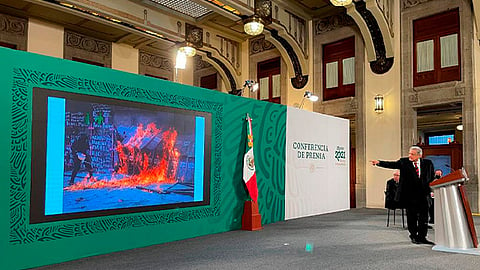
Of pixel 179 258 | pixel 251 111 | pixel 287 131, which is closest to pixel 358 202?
pixel 287 131

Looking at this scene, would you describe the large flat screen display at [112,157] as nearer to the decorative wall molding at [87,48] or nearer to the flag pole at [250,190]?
the flag pole at [250,190]

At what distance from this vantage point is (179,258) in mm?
4527

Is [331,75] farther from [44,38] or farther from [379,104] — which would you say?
[44,38]

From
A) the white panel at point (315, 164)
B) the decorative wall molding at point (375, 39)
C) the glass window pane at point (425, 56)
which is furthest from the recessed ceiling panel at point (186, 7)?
the glass window pane at point (425, 56)

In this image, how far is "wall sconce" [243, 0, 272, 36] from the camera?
9.54 metres

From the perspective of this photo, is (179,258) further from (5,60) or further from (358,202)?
(358,202)

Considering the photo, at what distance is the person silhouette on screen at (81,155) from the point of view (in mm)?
4578

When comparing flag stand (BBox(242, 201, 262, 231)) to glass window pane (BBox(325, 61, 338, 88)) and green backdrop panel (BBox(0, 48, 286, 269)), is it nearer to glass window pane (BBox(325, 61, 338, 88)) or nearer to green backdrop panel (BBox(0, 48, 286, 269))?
green backdrop panel (BBox(0, 48, 286, 269))

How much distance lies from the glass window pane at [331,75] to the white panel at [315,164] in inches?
75.4

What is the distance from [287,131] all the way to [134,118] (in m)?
3.64

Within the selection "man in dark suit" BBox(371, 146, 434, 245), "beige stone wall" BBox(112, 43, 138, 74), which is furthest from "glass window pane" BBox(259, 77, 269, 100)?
"man in dark suit" BBox(371, 146, 434, 245)

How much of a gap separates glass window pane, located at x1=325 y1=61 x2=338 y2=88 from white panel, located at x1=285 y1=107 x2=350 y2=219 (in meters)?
1.91

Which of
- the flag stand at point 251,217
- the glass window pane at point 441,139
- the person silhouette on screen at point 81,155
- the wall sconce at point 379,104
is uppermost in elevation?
the wall sconce at point 379,104

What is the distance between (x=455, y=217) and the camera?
4992 millimetres
